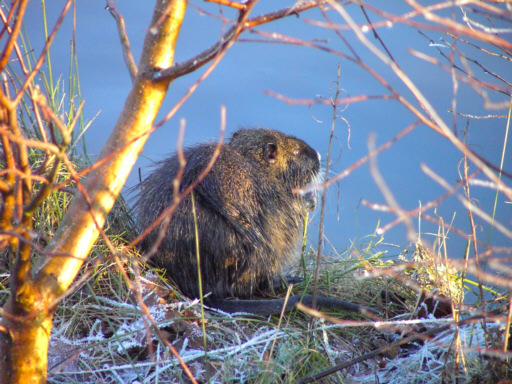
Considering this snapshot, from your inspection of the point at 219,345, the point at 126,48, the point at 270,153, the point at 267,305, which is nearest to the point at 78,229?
the point at 126,48

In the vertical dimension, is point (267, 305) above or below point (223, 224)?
below

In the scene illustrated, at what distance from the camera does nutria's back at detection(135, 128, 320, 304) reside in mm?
2893

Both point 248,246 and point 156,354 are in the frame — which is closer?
point 156,354

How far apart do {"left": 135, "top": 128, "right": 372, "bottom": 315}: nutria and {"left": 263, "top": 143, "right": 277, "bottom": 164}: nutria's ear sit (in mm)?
229

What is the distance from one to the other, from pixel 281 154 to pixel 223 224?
1.07 m

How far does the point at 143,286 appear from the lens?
9.26 ft

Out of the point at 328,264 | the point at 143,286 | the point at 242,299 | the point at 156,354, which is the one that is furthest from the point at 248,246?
the point at 328,264

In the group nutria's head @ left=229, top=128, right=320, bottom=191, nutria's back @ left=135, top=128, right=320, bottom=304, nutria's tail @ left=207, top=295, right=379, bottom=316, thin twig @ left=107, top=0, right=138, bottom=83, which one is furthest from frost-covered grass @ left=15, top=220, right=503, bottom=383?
nutria's head @ left=229, top=128, right=320, bottom=191

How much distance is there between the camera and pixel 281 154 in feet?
12.4

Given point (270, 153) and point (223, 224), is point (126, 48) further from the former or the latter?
point (270, 153)

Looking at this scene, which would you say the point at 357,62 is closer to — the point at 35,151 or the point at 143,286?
the point at 143,286

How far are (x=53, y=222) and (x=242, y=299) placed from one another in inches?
47.4

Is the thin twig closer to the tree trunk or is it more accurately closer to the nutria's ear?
the tree trunk

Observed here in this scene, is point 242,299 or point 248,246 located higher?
point 248,246
